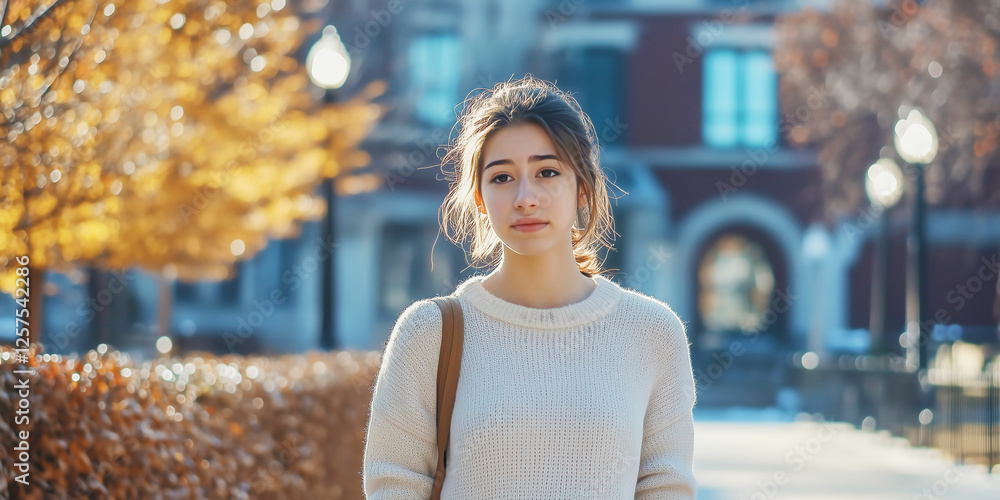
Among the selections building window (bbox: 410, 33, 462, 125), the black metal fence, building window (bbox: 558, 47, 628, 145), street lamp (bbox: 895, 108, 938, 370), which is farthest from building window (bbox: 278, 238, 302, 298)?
street lamp (bbox: 895, 108, 938, 370)

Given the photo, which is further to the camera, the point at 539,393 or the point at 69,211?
the point at 69,211

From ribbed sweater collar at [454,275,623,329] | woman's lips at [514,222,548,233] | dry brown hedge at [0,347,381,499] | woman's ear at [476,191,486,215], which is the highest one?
woman's ear at [476,191,486,215]

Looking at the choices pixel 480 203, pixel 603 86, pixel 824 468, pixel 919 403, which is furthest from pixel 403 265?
pixel 480 203

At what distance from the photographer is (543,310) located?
3.13 metres

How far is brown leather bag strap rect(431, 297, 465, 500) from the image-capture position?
3.02 meters

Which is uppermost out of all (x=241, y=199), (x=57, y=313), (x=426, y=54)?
(x=426, y=54)

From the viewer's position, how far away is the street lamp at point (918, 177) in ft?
45.0

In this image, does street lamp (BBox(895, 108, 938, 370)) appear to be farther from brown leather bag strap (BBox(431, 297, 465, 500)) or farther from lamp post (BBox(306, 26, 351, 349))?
brown leather bag strap (BBox(431, 297, 465, 500))

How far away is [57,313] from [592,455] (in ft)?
87.6

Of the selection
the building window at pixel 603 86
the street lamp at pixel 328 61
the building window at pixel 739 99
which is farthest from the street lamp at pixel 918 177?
the building window at pixel 603 86

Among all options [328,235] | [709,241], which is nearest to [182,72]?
[328,235]

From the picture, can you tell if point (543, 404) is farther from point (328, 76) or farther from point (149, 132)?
point (328, 76)

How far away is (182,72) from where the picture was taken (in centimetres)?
886

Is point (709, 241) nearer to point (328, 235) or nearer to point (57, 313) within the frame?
point (57, 313)
